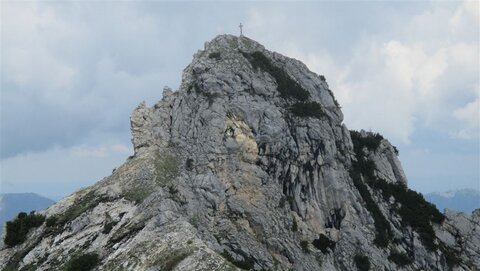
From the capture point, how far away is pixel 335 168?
2739 inches

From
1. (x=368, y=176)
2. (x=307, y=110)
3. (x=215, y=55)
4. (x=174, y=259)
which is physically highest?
(x=215, y=55)

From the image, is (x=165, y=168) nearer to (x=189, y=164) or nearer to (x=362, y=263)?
(x=189, y=164)

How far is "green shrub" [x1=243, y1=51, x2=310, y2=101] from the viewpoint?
248ft

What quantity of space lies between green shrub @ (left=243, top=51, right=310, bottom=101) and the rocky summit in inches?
8.8

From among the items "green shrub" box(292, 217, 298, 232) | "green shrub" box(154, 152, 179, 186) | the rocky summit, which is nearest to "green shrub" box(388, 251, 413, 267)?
the rocky summit

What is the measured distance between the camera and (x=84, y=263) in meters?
43.8

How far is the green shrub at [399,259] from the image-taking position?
6556 cm

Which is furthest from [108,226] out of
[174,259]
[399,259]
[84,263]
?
[399,259]

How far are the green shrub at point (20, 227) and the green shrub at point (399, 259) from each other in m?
45.6

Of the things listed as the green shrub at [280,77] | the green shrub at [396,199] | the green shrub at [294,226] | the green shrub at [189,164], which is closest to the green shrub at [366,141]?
the green shrub at [396,199]

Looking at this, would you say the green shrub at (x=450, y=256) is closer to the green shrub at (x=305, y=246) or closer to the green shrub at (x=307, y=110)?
the green shrub at (x=305, y=246)

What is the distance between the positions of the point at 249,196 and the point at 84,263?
2380cm

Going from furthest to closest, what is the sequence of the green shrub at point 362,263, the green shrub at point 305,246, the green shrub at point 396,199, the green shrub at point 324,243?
the green shrub at point 396,199 → the green shrub at point 362,263 → the green shrub at point 324,243 → the green shrub at point 305,246

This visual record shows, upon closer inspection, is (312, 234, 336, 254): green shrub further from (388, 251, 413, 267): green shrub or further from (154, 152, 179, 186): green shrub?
(154, 152, 179, 186): green shrub
